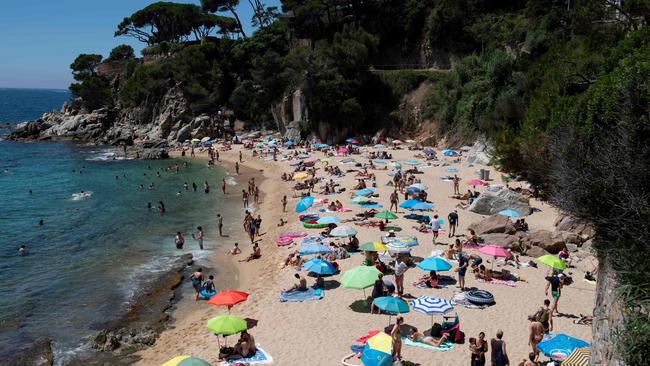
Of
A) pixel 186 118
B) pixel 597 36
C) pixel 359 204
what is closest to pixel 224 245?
pixel 359 204

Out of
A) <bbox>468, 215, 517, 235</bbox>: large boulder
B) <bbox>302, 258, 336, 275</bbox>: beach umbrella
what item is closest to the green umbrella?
<bbox>302, 258, 336, 275</bbox>: beach umbrella

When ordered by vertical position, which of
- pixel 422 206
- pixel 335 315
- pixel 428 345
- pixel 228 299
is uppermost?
pixel 422 206

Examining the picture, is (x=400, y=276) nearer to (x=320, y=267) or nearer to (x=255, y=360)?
(x=320, y=267)

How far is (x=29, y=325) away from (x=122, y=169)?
30.5 metres

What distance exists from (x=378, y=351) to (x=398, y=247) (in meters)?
7.59

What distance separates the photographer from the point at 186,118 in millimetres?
59750

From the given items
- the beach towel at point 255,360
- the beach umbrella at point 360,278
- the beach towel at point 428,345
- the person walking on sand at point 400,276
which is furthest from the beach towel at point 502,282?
the beach towel at point 255,360

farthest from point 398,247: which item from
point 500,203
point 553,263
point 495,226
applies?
point 500,203

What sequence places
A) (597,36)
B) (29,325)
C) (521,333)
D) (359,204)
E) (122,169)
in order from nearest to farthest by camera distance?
(521,333) → (29,325) → (597,36) → (359,204) → (122,169)

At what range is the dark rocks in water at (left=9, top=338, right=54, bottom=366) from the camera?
43.2ft

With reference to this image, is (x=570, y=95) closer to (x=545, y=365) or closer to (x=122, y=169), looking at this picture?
(x=545, y=365)

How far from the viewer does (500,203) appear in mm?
22344

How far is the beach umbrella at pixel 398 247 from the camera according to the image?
55.7ft

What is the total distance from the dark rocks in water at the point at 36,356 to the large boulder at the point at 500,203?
17.7m
